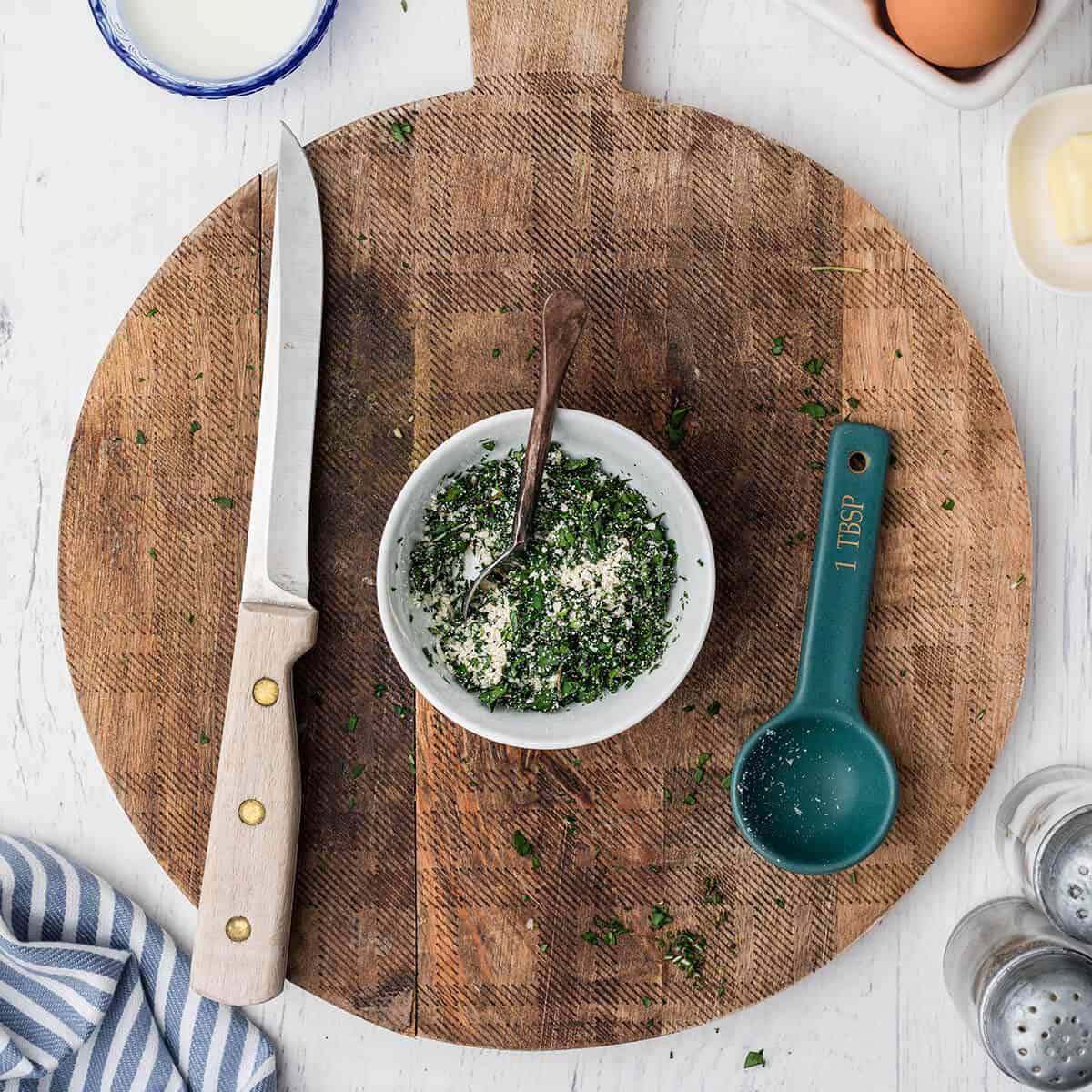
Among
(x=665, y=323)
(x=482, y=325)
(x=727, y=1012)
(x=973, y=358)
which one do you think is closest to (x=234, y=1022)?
(x=727, y=1012)

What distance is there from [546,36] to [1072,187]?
738mm

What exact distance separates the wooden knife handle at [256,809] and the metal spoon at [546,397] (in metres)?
0.30

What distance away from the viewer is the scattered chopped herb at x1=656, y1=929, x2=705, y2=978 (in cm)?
146

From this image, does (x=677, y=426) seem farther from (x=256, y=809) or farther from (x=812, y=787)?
(x=256, y=809)

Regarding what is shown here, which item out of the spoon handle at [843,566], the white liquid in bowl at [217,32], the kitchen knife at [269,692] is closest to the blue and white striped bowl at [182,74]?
the white liquid in bowl at [217,32]

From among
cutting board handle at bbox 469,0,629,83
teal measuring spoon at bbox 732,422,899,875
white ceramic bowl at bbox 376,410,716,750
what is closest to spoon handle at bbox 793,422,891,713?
teal measuring spoon at bbox 732,422,899,875

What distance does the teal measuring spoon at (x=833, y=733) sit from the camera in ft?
4.59

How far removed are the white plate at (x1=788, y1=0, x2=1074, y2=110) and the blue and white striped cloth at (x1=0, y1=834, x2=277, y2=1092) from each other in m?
1.53

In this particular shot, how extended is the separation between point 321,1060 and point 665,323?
1.17 metres

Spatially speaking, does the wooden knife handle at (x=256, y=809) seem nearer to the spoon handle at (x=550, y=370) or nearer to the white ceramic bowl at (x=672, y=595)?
the white ceramic bowl at (x=672, y=595)

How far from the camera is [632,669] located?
1.38 meters

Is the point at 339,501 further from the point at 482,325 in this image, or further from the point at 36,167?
the point at 36,167

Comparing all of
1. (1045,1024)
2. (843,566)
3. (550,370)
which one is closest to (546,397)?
(550,370)

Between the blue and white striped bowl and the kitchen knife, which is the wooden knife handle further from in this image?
the blue and white striped bowl
